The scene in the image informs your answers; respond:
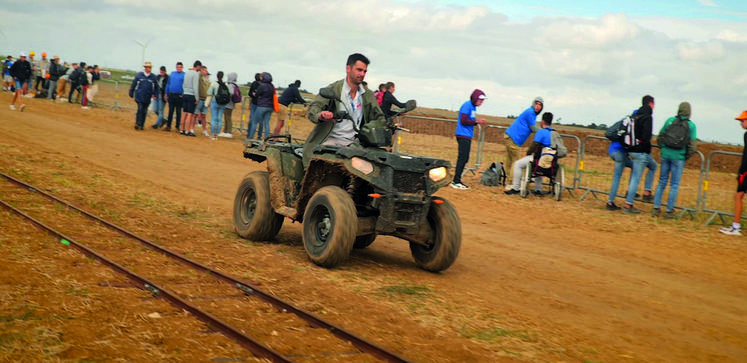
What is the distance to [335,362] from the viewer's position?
5.60 meters

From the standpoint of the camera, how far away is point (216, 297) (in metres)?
7.07

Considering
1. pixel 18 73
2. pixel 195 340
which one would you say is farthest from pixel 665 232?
pixel 18 73

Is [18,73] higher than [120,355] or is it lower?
higher

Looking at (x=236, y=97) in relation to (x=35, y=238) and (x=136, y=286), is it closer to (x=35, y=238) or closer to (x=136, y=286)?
(x=35, y=238)

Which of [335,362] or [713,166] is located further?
[713,166]

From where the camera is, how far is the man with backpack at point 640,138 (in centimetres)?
1493

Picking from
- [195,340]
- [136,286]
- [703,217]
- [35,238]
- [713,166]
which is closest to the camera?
[195,340]

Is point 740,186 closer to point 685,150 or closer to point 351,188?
point 685,150

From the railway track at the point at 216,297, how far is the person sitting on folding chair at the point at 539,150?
32.1 feet

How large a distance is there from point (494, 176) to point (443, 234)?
10.1 metres

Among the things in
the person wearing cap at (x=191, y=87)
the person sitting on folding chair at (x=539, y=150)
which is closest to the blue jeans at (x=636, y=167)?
the person sitting on folding chair at (x=539, y=150)

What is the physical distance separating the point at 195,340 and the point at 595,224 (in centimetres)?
1049

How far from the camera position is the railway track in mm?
5797

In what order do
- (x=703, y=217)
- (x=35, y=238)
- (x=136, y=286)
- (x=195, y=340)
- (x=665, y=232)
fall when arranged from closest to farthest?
1. (x=195, y=340)
2. (x=136, y=286)
3. (x=35, y=238)
4. (x=665, y=232)
5. (x=703, y=217)
